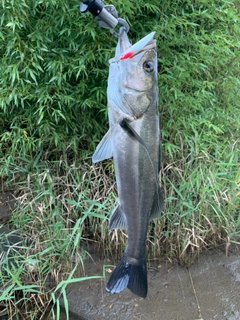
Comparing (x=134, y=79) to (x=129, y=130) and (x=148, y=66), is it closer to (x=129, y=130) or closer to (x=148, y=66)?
(x=148, y=66)

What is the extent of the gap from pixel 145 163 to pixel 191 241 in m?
1.67

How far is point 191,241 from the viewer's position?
116 inches

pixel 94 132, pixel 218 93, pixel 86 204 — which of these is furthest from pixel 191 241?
pixel 218 93

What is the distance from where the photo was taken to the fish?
145cm

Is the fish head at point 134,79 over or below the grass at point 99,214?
over

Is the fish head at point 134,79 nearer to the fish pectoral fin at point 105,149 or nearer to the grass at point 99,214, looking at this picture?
the fish pectoral fin at point 105,149

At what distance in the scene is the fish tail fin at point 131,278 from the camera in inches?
65.9

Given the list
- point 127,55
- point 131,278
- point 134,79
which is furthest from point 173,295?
point 127,55

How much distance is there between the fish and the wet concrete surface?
111cm

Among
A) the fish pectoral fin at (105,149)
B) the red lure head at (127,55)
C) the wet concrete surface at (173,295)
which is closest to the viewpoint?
the red lure head at (127,55)

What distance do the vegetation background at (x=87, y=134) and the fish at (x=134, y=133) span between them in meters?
1.01

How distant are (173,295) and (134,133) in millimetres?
1815


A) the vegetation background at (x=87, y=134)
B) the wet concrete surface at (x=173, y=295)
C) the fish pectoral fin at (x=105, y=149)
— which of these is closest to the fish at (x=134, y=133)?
the fish pectoral fin at (x=105, y=149)

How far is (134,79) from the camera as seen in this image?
146 cm
